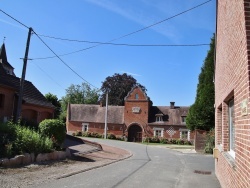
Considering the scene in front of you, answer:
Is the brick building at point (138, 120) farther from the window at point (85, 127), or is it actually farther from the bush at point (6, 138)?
the bush at point (6, 138)

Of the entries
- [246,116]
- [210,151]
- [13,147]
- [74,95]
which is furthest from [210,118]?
[74,95]

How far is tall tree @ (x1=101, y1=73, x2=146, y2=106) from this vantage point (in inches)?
2795

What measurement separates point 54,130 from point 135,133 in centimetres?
3799

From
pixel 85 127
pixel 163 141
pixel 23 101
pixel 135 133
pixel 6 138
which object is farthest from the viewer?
pixel 85 127

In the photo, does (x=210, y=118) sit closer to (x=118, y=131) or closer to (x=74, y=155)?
(x=74, y=155)

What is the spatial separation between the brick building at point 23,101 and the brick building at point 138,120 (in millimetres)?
22957

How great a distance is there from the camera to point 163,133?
53.1 m

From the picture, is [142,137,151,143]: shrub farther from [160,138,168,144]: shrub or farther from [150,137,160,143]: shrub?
[160,138,168,144]: shrub

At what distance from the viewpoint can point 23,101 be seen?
1082 inches

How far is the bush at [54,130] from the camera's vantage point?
17.0 m

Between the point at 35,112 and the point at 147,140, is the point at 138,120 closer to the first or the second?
the point at 147,140

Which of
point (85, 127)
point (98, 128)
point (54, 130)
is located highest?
point (85, 127)

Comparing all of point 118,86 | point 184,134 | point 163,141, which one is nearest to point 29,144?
point 163,141

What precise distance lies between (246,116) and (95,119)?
2104 inches
